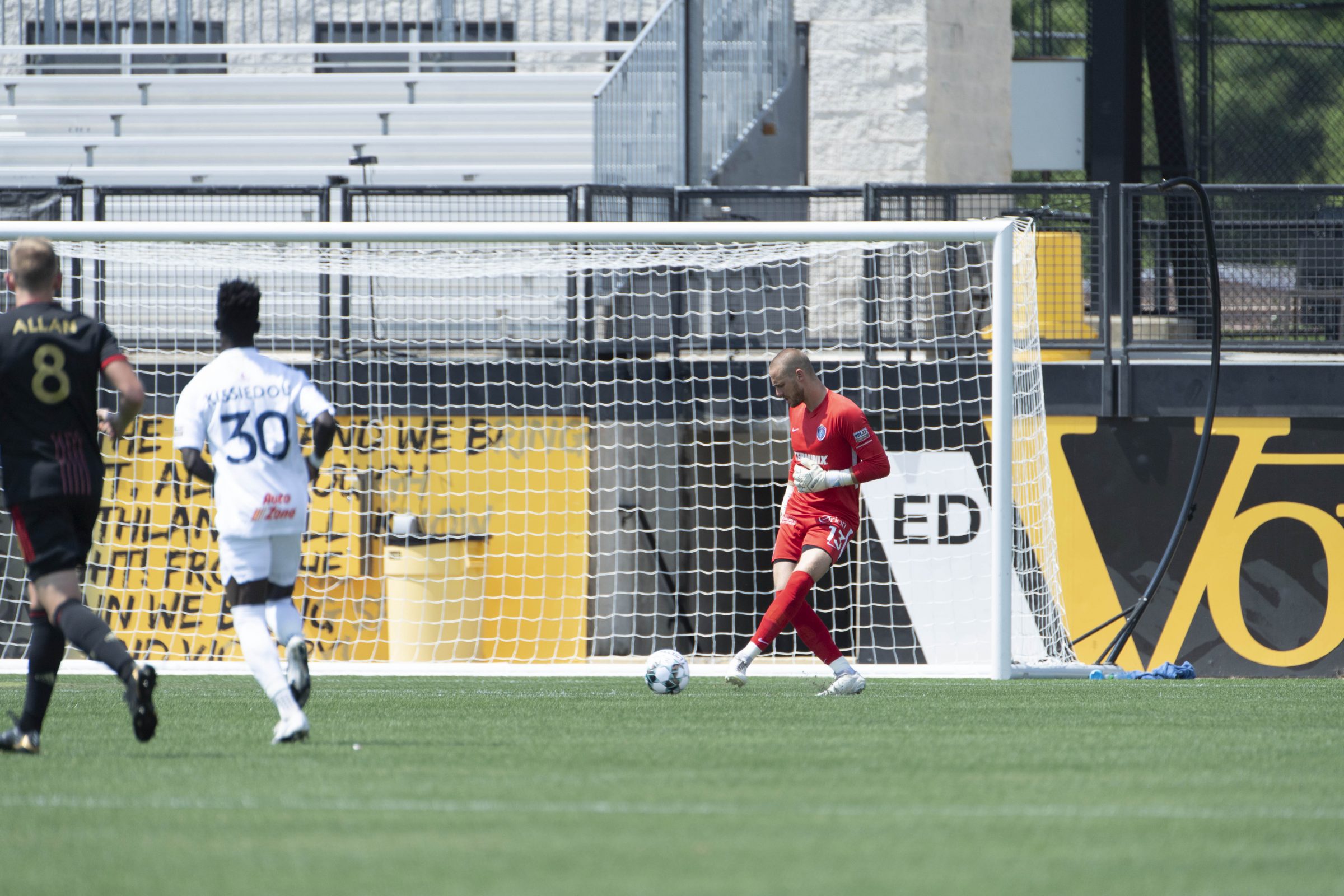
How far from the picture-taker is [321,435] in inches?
229

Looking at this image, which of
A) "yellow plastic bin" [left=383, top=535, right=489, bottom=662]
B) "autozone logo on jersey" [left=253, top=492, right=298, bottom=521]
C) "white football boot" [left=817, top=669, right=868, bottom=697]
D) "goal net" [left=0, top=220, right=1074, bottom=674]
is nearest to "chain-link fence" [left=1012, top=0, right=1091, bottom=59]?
"goal net" [left=0, top=220, right=1074, bottom=674]

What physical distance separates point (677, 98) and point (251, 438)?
7.87m

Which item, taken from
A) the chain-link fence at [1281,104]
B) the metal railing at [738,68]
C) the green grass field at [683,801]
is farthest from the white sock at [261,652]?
the chain-link fence at [1281,104]

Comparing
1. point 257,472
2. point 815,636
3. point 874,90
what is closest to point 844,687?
point 815,636

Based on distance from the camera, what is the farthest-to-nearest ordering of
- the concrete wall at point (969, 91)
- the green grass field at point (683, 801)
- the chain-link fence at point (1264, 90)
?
1. the chain-link fence at point (1264, 90)
2. the concrete wall at point (969, 91)
3. the green grass field at point (683, 801)

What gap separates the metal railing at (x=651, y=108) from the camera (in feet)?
42.7

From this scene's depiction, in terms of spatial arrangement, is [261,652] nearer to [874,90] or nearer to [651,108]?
[651,108]

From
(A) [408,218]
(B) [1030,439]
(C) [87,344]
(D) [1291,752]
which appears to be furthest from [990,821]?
(A) [408,218]

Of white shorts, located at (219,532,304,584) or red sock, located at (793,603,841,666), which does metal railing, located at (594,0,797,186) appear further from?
white shorts, located at (219,532,304,584)

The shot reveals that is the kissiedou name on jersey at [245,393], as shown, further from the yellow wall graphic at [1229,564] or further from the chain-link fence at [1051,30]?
the chain-link fence at [1051,30]

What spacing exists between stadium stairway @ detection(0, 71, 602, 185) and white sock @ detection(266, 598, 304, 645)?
1012 centimetres

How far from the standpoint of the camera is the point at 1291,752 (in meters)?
5.99

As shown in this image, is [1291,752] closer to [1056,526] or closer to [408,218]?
[1056,526]

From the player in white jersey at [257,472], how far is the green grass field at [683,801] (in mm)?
364
